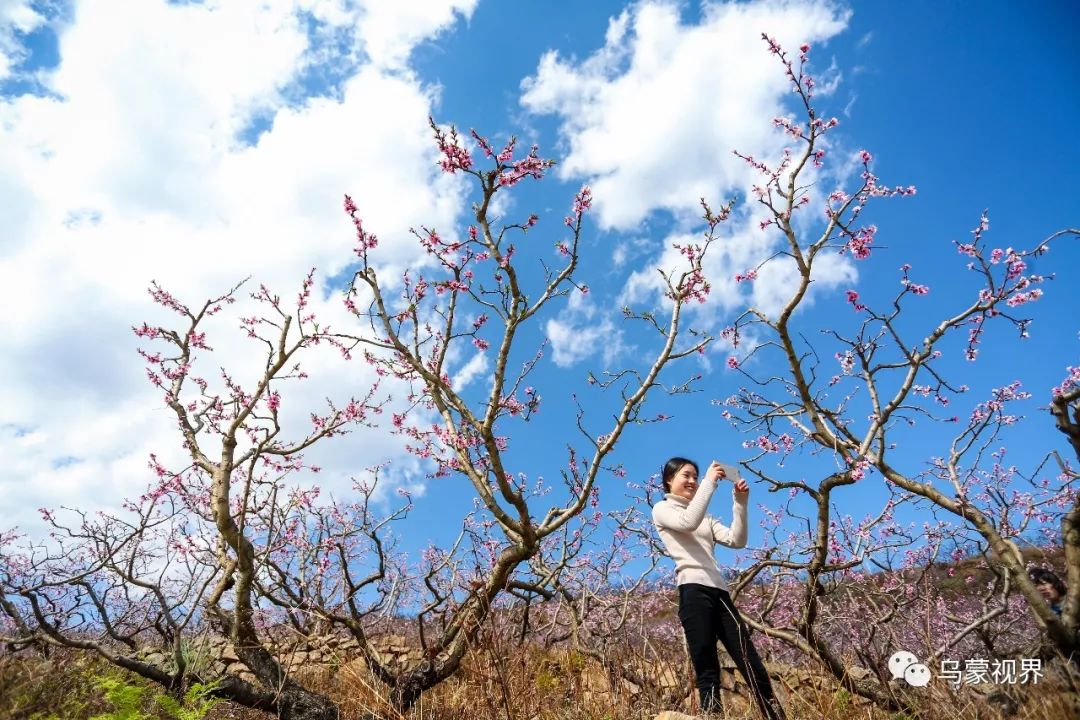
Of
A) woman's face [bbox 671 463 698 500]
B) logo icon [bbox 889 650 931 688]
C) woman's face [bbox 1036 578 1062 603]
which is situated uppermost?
woman's face [bbox 671 463 698 500]

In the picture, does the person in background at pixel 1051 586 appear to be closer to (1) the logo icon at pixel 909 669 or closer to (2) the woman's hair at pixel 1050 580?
(2) the woman's hair at pixel 1050 580

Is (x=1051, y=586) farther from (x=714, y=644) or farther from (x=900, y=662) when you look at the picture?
(x=714, y=644)

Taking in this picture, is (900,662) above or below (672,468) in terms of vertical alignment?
below

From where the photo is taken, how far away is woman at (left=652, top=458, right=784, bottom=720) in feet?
11.7

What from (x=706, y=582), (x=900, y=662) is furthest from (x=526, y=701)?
(x=900, y=662)

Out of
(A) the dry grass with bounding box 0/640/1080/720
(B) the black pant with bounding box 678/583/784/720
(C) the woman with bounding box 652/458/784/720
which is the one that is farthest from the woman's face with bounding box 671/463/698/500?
(A) the dry grass with bounding box 0/640/1080/720

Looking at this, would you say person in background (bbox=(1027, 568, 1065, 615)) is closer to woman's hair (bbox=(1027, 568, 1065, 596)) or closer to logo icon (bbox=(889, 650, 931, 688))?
woman's hair (bbox=(1027, 568, 1065, 596))

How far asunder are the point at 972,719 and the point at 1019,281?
412 centimetres

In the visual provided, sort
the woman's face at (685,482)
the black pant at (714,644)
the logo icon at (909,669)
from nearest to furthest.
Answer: the logo icon at (909,669) < the black pant at (714,644) < the woman's face at (685,482)

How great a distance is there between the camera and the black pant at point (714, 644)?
137 inches

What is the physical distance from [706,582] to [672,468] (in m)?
0.84

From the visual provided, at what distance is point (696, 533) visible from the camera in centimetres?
404

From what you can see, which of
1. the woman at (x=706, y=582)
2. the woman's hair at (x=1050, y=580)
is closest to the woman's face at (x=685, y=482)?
the woman at (x=706, y=582)

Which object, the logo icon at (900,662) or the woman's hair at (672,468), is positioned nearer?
the logo icon at (900,662)
